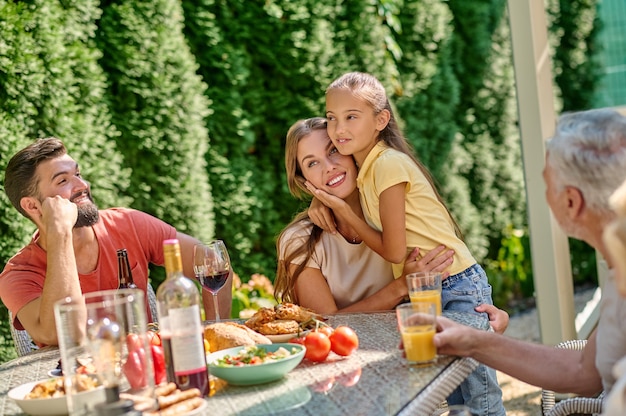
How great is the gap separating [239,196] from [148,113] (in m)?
0.99

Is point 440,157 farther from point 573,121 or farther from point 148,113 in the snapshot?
point 573,121

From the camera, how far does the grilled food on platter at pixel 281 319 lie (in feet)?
8.31

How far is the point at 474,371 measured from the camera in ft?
10.1

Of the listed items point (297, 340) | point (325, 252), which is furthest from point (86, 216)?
point (297, 340)

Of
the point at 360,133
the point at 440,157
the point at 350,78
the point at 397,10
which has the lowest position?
the point at 440,157

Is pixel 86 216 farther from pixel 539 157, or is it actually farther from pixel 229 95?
pixel 539 157

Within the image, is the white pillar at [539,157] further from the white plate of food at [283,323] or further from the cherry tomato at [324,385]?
the cherry tomato at [324,385]

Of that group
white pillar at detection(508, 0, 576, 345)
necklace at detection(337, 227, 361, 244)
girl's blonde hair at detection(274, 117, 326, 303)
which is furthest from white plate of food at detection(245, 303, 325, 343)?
white pillar at detection(508, 0, 576, 345)

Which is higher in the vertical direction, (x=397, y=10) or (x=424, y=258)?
(x=397, y=10)

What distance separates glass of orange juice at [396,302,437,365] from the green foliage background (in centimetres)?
258

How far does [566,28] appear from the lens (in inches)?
392

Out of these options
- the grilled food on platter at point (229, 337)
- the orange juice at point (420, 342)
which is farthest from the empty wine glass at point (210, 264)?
the orange juice at point (420, 342)

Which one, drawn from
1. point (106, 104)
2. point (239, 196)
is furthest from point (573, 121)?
point (239, 196)

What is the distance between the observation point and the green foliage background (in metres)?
4.47
